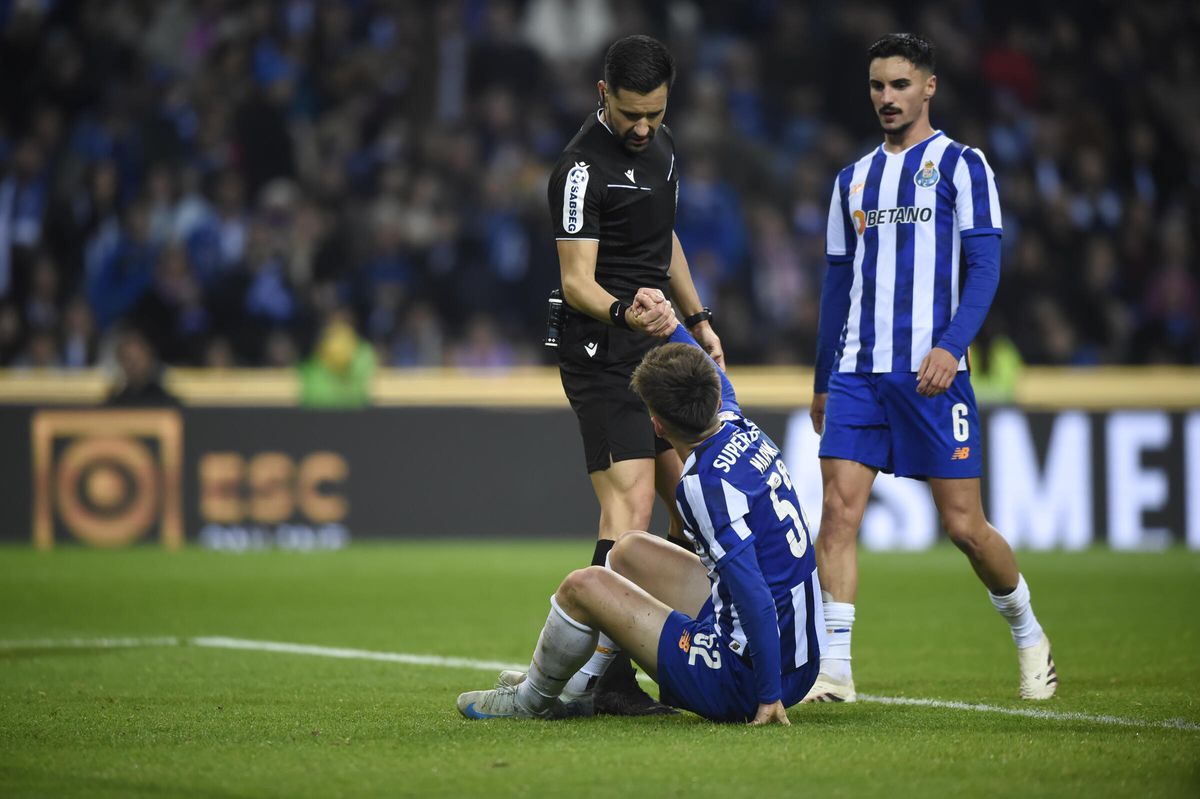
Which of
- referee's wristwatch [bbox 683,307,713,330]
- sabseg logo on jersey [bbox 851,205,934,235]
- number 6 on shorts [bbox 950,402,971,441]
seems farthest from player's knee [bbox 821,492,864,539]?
sabseg logo on jersey [bbox 851,205,934,235]

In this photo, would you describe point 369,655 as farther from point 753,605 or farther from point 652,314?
point 753,605

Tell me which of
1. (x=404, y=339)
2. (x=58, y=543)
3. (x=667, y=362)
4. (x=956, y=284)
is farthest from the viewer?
(x=404, y=339)

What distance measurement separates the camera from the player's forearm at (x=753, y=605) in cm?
503

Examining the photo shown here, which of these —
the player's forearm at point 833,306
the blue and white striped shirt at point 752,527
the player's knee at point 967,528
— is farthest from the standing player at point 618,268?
the player's knee at point 967,528

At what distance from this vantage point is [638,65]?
19.4 feet

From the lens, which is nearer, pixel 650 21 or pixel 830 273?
pixel 830 273

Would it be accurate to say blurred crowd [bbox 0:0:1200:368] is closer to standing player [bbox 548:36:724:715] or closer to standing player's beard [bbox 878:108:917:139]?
standing player [bbox 548:36:724:715]

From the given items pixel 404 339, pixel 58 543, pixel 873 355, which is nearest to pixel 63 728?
pixel 873 355

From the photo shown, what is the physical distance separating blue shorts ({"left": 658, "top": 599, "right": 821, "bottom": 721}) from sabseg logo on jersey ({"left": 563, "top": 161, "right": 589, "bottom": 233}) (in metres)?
1.48

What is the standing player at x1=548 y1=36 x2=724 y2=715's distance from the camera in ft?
19.5

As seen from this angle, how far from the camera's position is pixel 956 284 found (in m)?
6.34

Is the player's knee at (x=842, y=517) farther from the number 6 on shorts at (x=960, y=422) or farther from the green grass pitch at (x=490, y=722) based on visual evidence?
the green grass pitch at (x=490, y=722)

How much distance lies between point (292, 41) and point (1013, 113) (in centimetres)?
783

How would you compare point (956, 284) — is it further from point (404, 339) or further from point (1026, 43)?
point (1026, 43)
